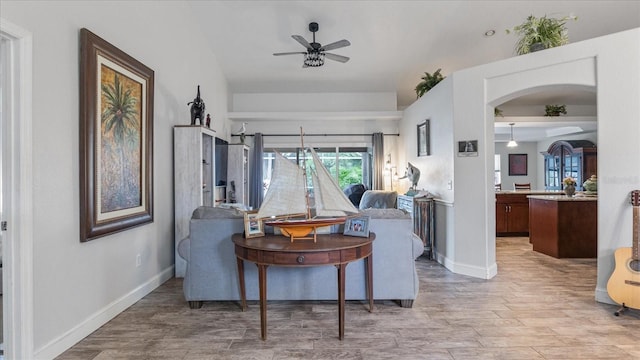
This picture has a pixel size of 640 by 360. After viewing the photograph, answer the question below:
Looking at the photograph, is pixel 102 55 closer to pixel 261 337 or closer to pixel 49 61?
pixel 49 61

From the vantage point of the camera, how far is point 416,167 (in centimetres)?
554

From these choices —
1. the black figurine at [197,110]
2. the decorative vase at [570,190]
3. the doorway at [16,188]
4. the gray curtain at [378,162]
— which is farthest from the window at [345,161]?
the doorway at [16,188]

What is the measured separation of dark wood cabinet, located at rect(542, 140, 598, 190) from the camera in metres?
7.03

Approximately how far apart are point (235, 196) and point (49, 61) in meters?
3.72

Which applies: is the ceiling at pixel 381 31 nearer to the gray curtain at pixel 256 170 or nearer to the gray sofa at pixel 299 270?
the gray curtain at pixel 256 170

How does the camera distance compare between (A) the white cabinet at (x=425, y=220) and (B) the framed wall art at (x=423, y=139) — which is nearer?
(A) the white cabinet at (x=425, y=220)

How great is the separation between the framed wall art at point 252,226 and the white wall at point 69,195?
120cm

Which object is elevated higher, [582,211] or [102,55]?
[102,55]

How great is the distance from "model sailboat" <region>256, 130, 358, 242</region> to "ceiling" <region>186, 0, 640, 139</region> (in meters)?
2.90

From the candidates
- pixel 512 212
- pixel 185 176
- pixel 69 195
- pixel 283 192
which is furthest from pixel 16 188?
pixel 512 212

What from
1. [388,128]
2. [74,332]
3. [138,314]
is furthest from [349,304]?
[388,128]

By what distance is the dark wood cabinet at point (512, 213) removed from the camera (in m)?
6.02

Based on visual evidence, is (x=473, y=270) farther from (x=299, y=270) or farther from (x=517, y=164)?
(x=517, y=164)

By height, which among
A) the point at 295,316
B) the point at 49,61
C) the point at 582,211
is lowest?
the point at 295,316
